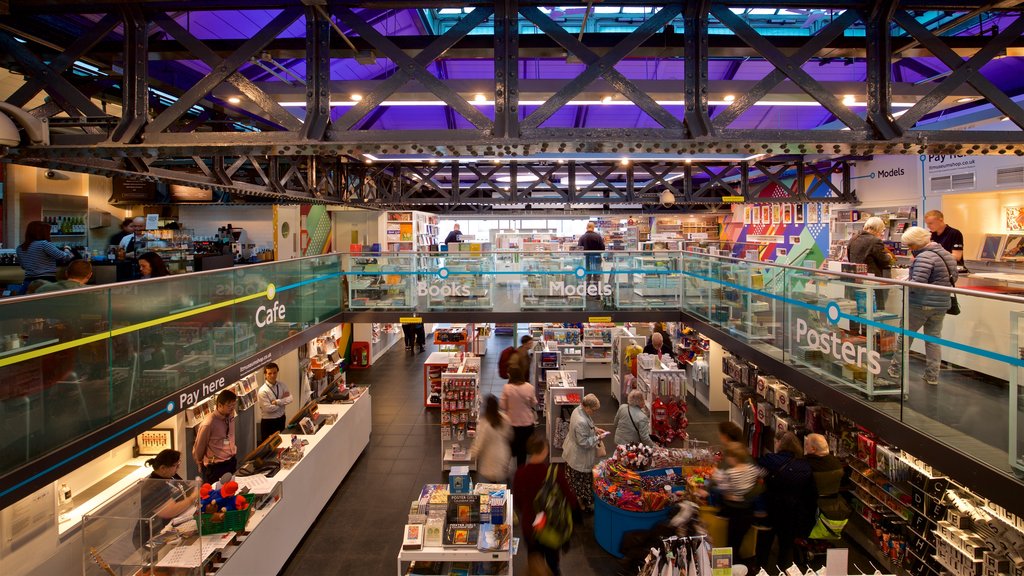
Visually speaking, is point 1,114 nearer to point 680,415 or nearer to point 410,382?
Result: point 680,415

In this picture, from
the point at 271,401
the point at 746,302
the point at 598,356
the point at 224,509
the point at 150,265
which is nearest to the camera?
the point at 224,509

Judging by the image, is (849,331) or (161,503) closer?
(161,503)

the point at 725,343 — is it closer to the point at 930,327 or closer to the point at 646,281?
the point at 646,281

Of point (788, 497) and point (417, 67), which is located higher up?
point (417, 67)

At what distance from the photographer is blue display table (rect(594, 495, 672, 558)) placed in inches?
228

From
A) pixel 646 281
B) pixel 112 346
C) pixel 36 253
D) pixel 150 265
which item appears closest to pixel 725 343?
pixel 646 281

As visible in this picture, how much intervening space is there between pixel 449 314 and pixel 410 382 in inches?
136

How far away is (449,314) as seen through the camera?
1030cm

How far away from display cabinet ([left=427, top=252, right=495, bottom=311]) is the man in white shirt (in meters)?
3.42

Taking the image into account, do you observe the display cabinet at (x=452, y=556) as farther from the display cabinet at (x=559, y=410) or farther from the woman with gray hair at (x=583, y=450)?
the display cabinet at (x=559, y=410)

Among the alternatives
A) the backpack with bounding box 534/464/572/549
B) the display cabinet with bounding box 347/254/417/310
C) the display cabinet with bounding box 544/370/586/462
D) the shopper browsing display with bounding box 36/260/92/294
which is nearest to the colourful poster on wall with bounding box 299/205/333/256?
the display cabinet with bounding box 347/254/417/310

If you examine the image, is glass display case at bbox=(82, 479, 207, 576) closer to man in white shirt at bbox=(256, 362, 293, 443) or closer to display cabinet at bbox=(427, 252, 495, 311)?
man in white shirt at bbox=(256, 362, 293, 443)

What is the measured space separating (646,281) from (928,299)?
6240mm

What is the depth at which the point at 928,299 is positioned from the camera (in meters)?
4.05
